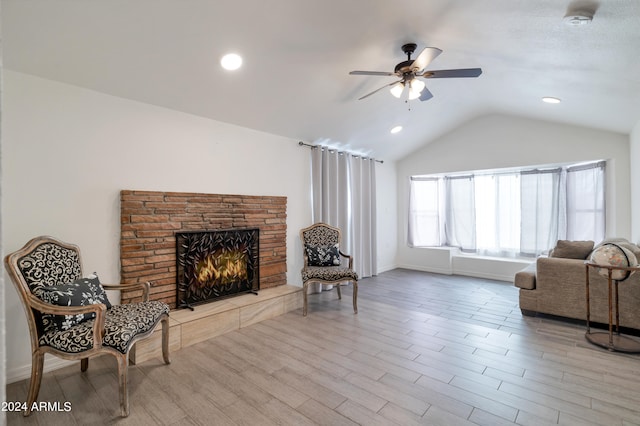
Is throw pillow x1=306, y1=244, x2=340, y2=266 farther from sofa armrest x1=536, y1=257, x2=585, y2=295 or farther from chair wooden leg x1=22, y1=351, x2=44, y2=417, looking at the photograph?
chair wooden leg x1=22, y1=351, x2=44, y2=417

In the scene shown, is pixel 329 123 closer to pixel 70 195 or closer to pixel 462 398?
pixel 70 195

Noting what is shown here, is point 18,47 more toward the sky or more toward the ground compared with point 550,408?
more toward the sky

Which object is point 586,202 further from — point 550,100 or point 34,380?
point 34,380

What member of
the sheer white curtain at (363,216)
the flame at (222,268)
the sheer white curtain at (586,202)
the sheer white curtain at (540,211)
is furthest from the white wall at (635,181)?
the flame at (222,268)

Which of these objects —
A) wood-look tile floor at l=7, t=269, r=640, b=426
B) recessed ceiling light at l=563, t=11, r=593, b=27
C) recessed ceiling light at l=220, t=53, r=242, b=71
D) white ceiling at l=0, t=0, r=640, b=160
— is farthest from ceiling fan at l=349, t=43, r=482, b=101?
wood-look tile floor at l=7, t=269, r=640, b=426

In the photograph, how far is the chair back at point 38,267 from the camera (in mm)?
2119

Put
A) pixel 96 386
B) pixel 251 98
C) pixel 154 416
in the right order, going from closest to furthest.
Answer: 1. pixel 154 416
2. pixel 96 386
3. pixel 251 98

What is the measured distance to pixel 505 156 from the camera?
5523mm

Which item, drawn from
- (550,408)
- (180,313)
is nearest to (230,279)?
(180,313)

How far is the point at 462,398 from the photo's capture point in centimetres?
222

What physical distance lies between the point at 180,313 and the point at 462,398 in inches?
107

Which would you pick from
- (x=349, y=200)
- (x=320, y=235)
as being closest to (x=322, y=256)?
(x=320, y=235)

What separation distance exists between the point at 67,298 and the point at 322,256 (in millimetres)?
2916

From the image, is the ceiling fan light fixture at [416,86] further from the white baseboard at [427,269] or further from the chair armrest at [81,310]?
the white baseboard at [427,269]
